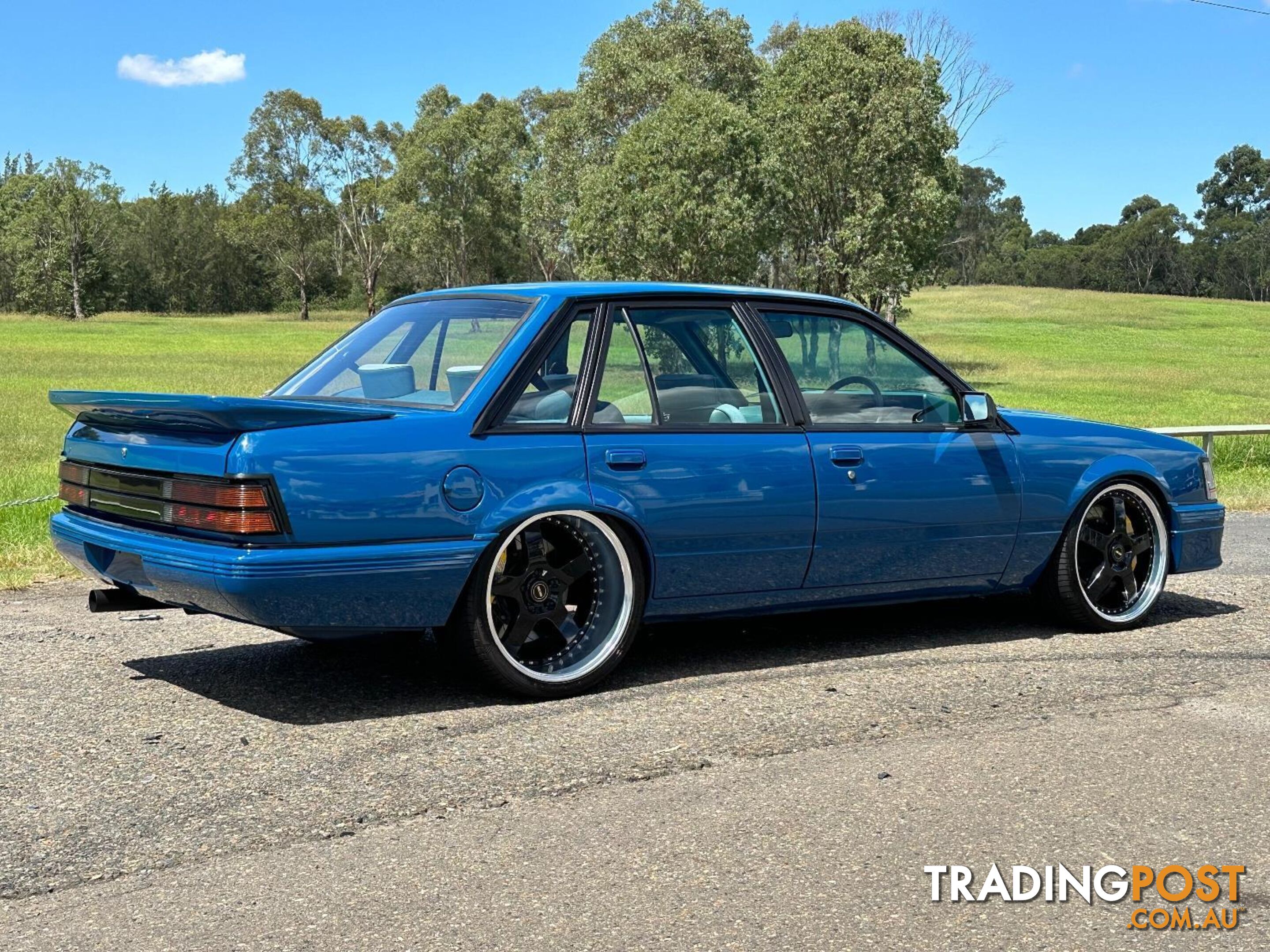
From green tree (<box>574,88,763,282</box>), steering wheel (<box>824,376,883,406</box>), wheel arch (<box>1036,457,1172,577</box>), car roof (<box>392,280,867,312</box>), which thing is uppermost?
green tree (<box>574,88,763,282</box>)

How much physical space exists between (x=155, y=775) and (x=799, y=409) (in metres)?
2.76

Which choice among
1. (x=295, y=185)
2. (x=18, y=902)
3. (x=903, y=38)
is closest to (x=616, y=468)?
(x=18, y=902)

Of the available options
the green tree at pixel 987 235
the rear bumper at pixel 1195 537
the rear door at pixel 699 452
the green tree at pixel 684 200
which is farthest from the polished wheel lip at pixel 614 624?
the green tree at pixel 987 235

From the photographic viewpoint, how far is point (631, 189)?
3891 cm

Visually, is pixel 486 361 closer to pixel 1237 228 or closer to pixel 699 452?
pixel 699 452

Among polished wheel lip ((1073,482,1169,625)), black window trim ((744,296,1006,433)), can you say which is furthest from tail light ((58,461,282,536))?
polished wheel lip ((1073,482,1169,625))

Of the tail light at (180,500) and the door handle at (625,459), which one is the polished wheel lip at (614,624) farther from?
the tail light at (180,500)

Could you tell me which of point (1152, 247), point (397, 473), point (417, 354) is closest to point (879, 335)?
point (417, 354)

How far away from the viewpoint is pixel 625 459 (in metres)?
5.14

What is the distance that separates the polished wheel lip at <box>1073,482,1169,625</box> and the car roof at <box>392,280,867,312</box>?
1510 millimetres

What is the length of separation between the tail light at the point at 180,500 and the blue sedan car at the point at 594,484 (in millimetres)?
11

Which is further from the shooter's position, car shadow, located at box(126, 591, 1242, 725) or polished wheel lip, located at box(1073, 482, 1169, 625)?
polished wheel lip, located at box(1073, 482, 1169, 625)

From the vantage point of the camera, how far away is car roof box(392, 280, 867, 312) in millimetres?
Answer: 5410

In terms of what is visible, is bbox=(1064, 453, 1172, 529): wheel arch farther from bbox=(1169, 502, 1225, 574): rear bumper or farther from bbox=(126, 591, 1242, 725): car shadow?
bbox=(126, 591, 1242, 725): car shadow
